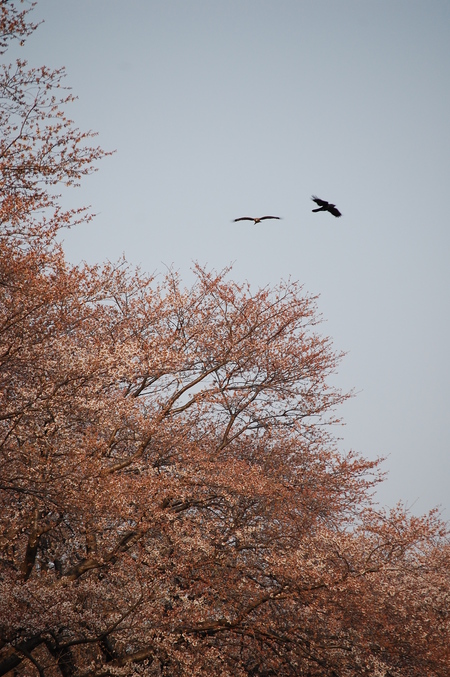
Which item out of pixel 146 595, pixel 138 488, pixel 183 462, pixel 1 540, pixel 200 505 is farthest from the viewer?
pixel 183 462

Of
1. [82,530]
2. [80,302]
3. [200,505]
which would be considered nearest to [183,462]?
[200,505]

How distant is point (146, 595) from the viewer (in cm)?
966

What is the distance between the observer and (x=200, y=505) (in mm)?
12461

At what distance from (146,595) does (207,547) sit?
1508 millimetres

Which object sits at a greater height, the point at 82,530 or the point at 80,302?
the point at 80,302

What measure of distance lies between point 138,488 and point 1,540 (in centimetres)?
249

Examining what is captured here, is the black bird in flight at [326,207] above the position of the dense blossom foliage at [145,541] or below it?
above

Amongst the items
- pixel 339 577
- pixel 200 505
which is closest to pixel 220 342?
pixel 200 505

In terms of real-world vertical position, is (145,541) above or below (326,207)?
below

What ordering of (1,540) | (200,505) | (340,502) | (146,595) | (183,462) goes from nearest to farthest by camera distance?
(146,595) < (1,540) < (200,505) < (183,462) < (340,502)

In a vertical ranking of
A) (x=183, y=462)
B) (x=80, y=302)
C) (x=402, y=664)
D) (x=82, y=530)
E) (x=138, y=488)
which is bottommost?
(x=402, y=664)

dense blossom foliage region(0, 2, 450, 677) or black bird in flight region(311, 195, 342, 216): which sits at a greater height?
black bird in flight region(311, 195, 342, 216)

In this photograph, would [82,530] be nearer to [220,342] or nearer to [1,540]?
[1,540]

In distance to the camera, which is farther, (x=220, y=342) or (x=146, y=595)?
(x=220, y=342)
